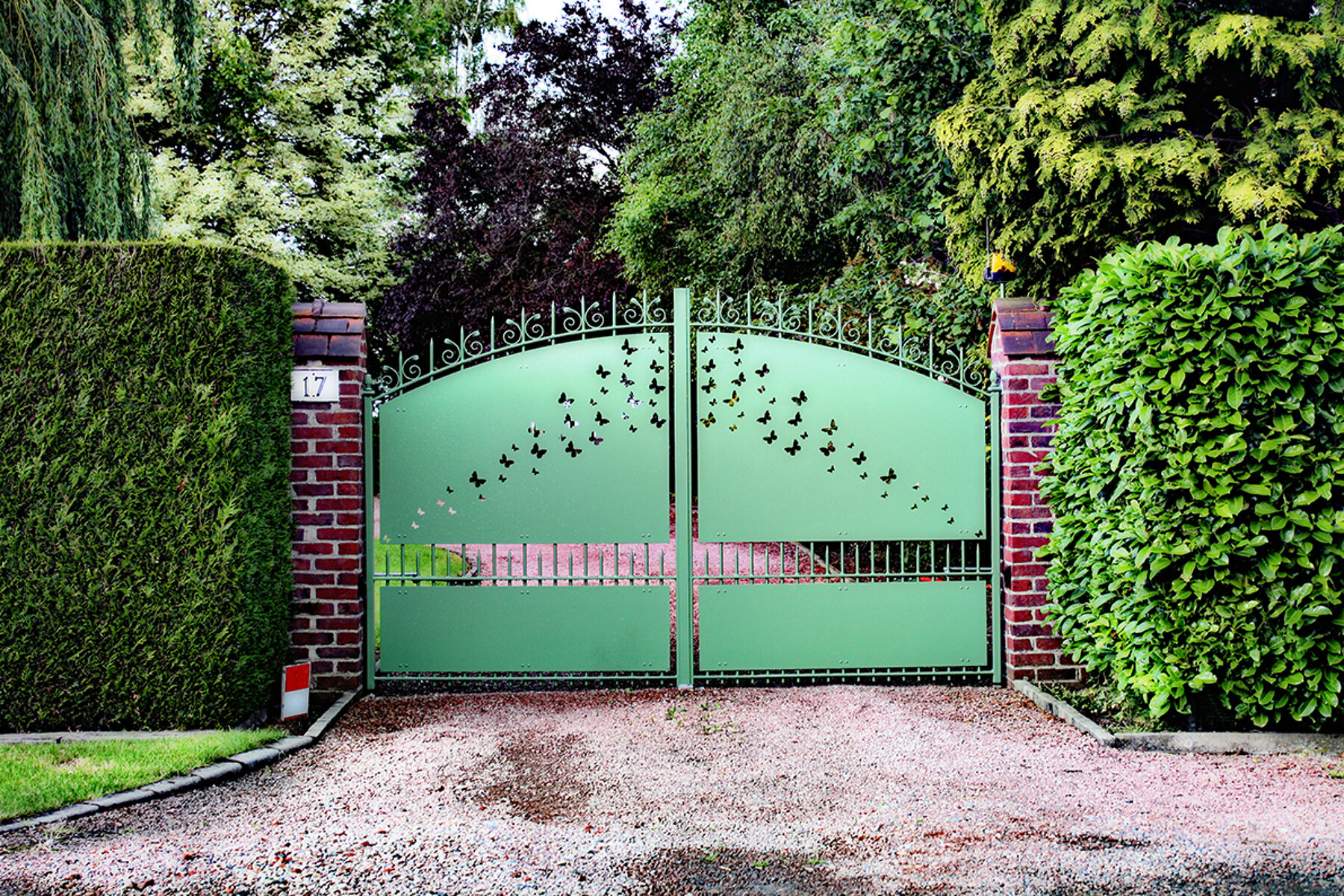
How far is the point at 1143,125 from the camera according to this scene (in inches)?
245

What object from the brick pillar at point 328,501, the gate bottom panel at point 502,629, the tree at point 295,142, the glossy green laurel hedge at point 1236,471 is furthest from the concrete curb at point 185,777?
the tree at point 295,142

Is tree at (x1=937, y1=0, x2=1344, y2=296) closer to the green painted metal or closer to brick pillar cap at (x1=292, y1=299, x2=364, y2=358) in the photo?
the green painted metal

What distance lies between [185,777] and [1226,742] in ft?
15.2

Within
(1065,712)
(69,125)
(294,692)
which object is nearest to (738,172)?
(69,125)

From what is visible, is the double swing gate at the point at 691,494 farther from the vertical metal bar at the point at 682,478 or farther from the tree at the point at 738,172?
the tree at the point at 738,172

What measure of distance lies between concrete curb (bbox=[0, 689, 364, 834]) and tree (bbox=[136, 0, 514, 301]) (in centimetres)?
1356

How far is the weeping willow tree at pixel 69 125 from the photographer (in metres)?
6.76

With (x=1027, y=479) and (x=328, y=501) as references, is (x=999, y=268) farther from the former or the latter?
(x=328, y=501)

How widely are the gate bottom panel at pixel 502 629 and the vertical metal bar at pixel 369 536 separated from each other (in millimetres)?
78

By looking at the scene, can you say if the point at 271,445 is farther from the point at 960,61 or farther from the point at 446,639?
the point at 960,61

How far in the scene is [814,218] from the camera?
13.7 meters

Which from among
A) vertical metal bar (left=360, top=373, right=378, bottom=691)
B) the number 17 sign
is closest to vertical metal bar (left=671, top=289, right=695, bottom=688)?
vertical metal bar (left=360, top=373, right=378, bottom=691)

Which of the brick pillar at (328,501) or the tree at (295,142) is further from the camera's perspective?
the tree at (295,142)

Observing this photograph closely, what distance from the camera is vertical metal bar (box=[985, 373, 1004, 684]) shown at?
18.4 feet
